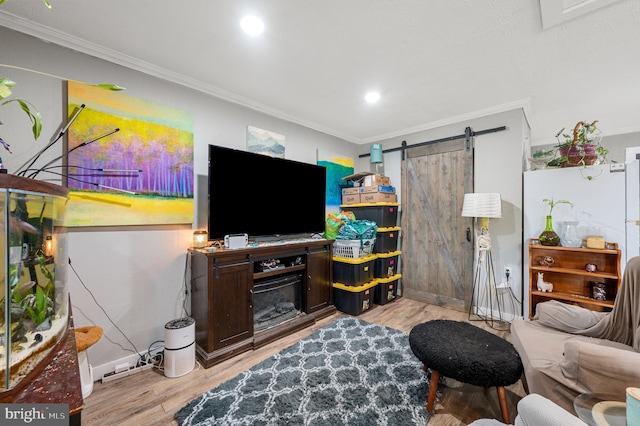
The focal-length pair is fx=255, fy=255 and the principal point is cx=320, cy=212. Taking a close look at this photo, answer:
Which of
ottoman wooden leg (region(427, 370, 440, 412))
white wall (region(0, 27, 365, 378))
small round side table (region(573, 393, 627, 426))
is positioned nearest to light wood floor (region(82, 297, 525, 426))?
ottoman wooden leg (region(427, 370, 440, 412))

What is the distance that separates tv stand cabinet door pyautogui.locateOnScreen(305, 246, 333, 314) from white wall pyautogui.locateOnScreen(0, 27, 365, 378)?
131cm

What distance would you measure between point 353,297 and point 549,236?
217 cm

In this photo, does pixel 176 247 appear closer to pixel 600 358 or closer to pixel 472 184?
pixel 600 358

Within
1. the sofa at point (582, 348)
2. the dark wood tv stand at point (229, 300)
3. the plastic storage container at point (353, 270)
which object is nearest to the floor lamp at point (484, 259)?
the sofa at point (582, 348)

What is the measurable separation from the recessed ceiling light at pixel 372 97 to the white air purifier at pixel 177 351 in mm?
2826

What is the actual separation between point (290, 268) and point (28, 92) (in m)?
2.46

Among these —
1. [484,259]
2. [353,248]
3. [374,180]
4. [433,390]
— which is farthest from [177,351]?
[484,259]

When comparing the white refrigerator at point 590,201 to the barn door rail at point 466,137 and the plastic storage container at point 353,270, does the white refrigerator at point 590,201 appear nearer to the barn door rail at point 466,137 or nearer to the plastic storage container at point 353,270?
the barn door rail at point 466,137

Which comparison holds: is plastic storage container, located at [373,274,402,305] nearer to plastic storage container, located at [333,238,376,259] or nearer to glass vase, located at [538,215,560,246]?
plastic storage container, located at [333,238,376,259]

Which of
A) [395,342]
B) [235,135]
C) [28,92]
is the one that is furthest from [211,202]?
[395,342]

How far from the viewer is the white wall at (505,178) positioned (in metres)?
2.97

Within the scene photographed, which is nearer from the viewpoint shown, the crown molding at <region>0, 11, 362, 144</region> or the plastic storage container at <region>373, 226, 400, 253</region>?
the crown molding at <region>0, 11, 362, 144</region>

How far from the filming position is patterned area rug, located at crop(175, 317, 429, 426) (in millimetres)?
1599

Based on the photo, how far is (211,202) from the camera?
233 centimetres
